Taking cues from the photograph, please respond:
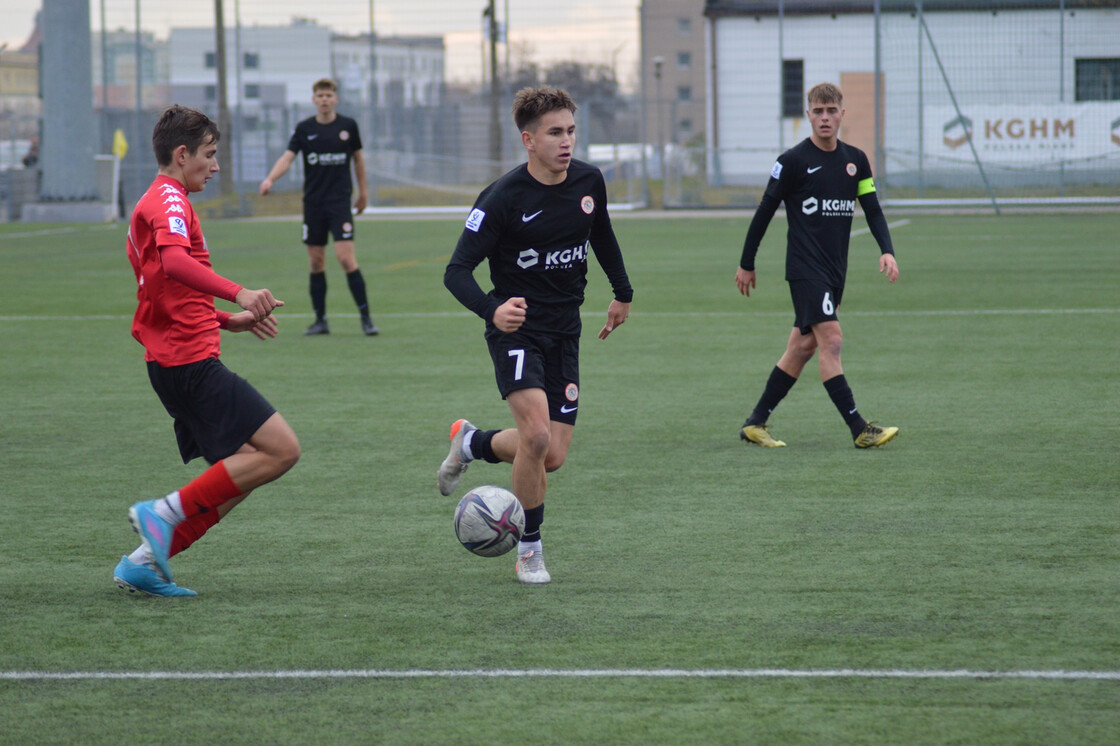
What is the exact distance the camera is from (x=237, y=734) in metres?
3.62

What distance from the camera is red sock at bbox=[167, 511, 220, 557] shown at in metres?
4.87

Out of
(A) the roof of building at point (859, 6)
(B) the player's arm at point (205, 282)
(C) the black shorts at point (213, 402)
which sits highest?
(A) the roof of building at point (859, 6)

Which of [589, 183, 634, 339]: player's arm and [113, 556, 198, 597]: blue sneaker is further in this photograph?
[589, 183, 634, 339]: player's arm

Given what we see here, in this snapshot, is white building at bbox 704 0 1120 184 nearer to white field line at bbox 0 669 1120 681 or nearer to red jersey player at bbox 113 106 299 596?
A: red jersey player at bbox 113 106 299 596

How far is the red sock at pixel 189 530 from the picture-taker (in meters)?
4.87

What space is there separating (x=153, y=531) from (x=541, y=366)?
1.49m

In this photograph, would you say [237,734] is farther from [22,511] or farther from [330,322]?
[330,322]

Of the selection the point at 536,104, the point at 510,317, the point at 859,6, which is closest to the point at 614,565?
the point at 510,317

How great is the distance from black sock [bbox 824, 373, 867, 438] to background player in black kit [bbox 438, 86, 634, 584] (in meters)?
2.53

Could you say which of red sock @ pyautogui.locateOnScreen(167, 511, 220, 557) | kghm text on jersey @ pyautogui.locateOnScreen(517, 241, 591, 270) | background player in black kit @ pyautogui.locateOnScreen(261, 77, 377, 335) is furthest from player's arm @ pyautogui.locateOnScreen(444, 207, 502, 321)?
background player in black kit @ pyautogui.locateOnScreen(261, 77, 377, 335)

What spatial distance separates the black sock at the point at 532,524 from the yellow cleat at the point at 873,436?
280 centimetres

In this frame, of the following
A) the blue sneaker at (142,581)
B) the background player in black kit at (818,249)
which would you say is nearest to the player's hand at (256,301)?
the blue sneaker at (142,581)

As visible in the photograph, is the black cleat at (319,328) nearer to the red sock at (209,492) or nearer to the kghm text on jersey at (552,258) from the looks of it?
the kghm text on jersey at (552,258)

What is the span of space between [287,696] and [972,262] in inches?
630
